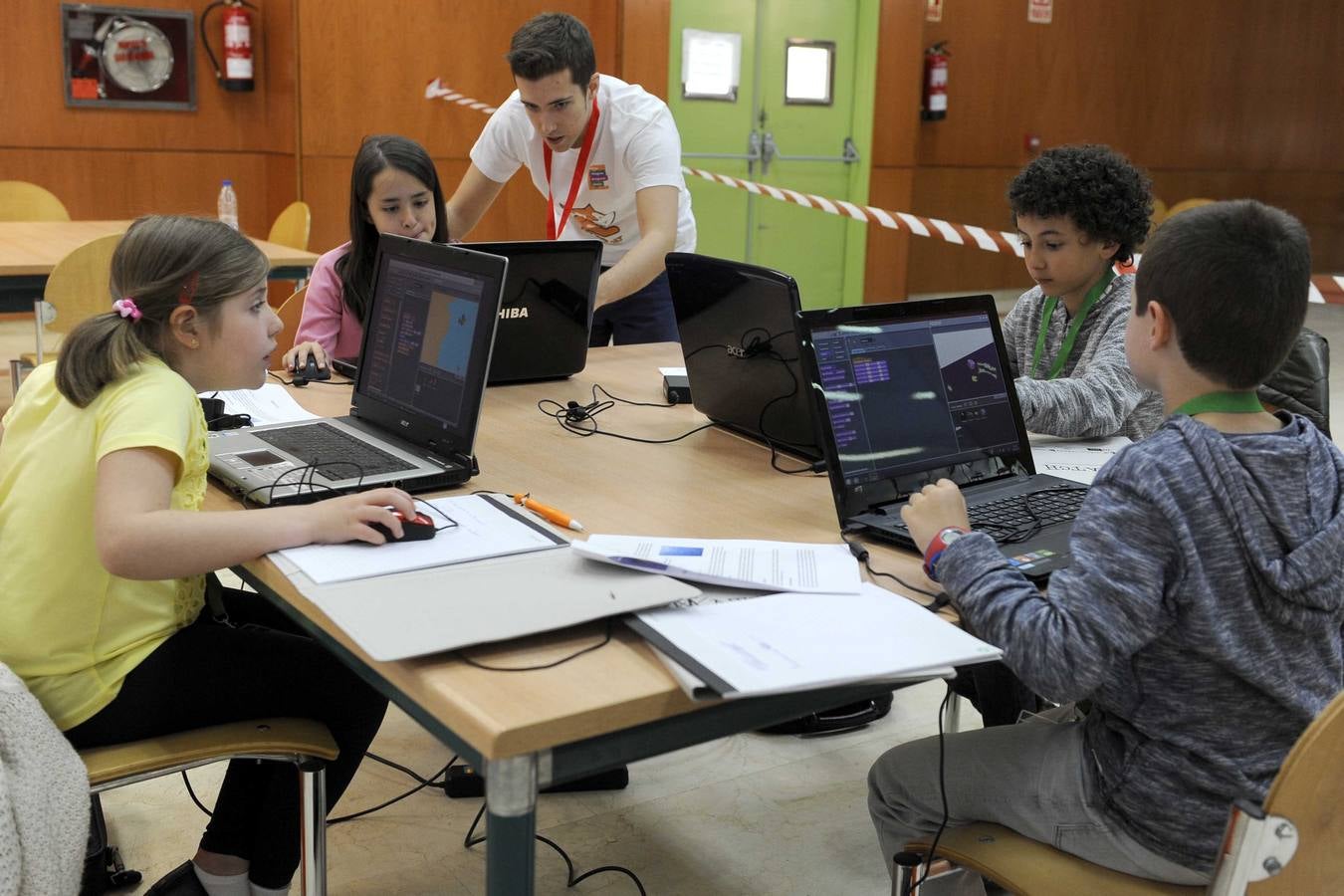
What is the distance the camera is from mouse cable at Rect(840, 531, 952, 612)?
1382 mm

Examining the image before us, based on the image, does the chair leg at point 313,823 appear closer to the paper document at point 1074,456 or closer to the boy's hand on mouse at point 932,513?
the boy's hand on mouse at point 932,513

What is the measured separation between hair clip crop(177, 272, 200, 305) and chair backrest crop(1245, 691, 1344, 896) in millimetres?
1349

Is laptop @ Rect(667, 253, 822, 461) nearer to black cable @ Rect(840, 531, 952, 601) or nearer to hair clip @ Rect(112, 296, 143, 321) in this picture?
black cable @ Rect(840, 531, 952, 601)

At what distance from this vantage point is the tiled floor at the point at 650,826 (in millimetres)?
2096

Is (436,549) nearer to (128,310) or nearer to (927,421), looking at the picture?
(128,310)

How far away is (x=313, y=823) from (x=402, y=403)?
2.11ft

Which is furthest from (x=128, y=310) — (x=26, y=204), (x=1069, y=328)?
(x=26, y=204)

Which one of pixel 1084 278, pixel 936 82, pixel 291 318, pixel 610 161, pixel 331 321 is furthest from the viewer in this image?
pixel 936 82

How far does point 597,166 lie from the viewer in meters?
3.21

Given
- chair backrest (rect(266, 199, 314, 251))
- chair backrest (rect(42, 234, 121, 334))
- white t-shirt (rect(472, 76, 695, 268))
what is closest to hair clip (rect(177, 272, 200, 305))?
white t-shirt (rect(472, 76, 695, 268))

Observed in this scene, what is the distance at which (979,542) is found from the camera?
53.4 inches

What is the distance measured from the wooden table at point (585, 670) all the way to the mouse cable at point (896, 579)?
2cm

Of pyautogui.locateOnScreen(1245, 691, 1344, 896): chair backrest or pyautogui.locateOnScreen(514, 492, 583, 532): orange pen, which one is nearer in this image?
pyautogui.locateOnScreen(1245, 691, 1344, 896): chair backrest

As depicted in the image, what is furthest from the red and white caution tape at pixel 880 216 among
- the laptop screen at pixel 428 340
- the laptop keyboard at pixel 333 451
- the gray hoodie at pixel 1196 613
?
the gray hoodie at pixel 1196 613
